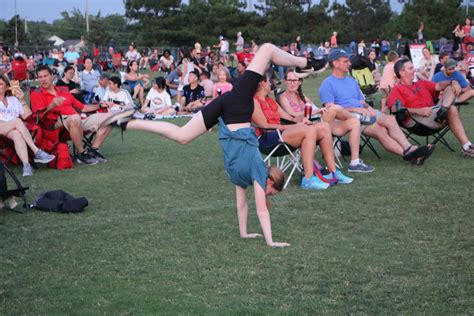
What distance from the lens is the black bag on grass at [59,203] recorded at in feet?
21.6

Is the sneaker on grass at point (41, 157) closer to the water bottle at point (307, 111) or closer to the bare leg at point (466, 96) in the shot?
the water bottle at point (307, 111)

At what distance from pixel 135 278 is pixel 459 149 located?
6.23m

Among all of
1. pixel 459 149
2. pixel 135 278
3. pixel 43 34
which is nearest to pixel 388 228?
pixel 135 278

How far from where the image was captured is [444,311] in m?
3.91

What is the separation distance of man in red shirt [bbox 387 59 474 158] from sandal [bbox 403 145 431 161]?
649 mm

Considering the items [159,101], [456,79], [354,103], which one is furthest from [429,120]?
[159,101]

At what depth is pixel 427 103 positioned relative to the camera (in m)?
9.11

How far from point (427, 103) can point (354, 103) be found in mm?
1179

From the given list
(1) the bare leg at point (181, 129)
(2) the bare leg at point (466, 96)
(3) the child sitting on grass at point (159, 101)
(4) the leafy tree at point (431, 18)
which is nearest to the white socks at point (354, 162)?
(2) the bare leg at point (466, 96)

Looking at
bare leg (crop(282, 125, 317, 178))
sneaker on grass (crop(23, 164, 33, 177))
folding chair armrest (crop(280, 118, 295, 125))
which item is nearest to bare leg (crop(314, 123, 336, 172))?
bare leg (crop(282, 125, 317, 178))

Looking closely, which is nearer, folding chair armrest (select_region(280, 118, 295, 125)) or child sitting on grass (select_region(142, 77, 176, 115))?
folding chair armrest (select_region(280, 118, 295, 125))

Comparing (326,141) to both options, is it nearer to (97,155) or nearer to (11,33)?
(97,155)

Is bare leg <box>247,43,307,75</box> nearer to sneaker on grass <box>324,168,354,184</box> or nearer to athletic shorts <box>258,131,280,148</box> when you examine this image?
athletic shorts <box>258,131,280,148</box>

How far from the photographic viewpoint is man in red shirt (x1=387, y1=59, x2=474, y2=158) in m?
8.87
